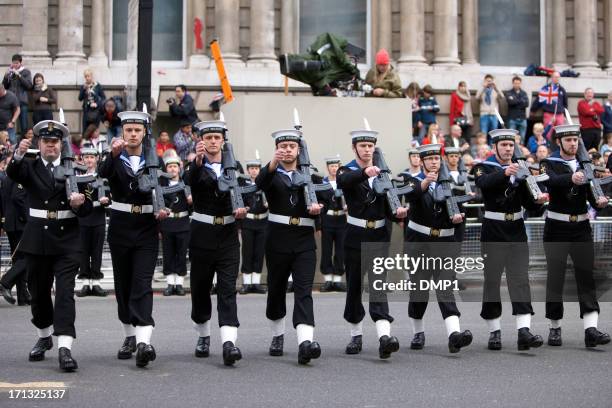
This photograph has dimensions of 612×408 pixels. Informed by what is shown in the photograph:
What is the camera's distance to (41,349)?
38.0ft

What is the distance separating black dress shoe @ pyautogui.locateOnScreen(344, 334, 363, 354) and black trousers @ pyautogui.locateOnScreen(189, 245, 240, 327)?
1.21 metres

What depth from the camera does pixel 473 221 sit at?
19.0 meters

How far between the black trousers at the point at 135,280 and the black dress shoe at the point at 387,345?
214 cm

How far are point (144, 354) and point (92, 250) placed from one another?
24.9ft

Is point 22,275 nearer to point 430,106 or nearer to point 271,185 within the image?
point 271,185

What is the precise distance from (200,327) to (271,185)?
1.52 metres

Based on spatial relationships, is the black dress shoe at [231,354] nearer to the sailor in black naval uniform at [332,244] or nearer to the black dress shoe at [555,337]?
the black dress shoe at [555,337]

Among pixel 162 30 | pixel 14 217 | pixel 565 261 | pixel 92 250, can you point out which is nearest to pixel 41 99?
pixel 162 30

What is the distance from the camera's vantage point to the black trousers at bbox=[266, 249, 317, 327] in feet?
38.3

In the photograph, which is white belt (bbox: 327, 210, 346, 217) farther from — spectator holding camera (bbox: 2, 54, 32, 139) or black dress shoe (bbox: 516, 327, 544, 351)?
spectator holding camera (bbox: 2, 54, 32, 139)

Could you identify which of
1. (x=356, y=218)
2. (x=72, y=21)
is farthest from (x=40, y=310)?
(x=72, y=21)

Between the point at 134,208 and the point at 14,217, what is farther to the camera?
the point at 14,217

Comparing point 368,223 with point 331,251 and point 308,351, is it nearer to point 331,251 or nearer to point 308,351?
point 308,351

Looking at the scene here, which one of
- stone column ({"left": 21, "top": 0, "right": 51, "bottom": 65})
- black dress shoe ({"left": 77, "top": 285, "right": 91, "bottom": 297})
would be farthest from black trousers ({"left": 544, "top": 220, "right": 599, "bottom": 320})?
stone column ({"left": 21, "top": 0, "right": 51, "bottom": 65})
